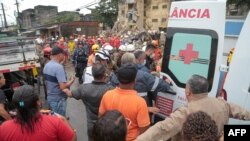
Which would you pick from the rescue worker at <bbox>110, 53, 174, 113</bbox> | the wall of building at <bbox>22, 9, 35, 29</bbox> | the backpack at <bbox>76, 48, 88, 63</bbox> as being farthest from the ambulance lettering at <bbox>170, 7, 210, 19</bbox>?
the wall of building at <bbox>22, 9, 35, 29</bbox>

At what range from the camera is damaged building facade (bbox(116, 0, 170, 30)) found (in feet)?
135

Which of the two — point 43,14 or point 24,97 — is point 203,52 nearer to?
point 24,97

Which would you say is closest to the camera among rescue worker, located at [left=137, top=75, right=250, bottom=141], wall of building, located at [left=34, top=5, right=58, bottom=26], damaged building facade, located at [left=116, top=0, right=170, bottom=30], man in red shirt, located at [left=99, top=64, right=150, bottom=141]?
rescue worker, located at [left=137, top=75, right=250, bottom=141]

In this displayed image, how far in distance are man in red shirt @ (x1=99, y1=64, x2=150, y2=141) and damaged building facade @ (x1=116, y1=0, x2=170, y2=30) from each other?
38.0 meters

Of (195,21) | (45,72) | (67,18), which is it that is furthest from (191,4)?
(67,18)

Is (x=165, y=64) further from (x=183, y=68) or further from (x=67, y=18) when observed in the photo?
(x=67, y=18)

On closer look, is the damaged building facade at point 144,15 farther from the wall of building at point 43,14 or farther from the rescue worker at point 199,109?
the rescue worker at point 199,109

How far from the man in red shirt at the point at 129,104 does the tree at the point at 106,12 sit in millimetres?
52010

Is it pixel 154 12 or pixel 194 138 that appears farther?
pixel 154 12

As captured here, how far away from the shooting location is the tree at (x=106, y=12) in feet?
180

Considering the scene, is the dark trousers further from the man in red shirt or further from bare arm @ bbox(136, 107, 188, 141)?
bare arm @ bbox(136, 107, 188, 141)

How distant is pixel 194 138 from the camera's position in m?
1.89

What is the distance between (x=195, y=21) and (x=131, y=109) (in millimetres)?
1509

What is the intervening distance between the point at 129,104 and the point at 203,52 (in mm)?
1265
